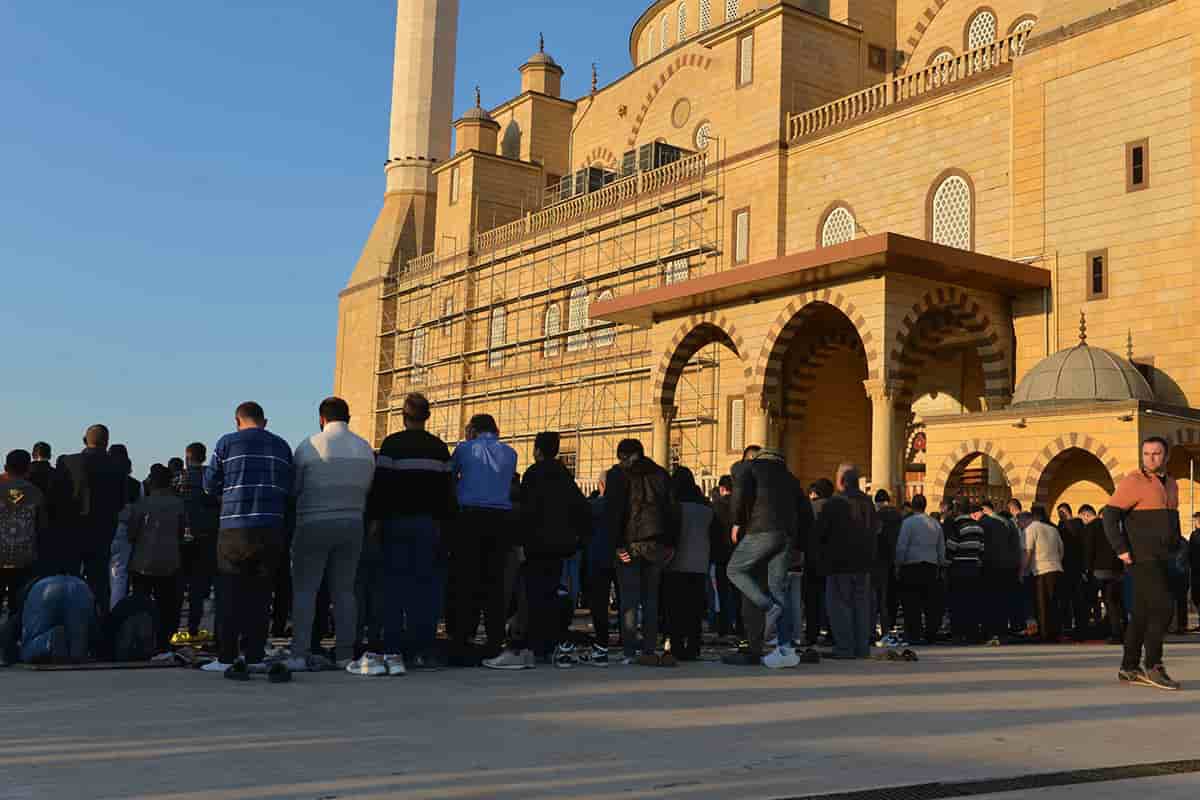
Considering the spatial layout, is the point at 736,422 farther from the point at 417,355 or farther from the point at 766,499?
the point at 766,499

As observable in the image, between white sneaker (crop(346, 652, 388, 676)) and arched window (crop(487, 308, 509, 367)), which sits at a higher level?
arched window (crop(487, 308, 509, 367))

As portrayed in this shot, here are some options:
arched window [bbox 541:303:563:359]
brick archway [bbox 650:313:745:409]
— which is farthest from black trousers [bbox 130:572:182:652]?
arched window [bbox 541:303:563:359]

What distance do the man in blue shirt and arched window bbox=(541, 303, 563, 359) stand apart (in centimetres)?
2551

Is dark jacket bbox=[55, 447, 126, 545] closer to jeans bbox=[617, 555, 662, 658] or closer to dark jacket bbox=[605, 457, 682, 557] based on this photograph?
dark jacket bbox=[605, 457, 682, 557]

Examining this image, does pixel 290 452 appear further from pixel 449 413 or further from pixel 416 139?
pixel 416 139

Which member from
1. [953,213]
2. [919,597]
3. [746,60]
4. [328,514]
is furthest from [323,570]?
[746,60]

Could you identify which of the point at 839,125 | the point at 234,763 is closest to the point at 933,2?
the point at 839,125

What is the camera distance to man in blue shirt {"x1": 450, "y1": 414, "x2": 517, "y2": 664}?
7.71m

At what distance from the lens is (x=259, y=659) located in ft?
23.2

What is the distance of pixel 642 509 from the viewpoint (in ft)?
26.9

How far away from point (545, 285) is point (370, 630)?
26520 millimetres

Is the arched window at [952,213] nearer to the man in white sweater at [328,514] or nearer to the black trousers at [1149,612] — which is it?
the black trousers at [1149,612]

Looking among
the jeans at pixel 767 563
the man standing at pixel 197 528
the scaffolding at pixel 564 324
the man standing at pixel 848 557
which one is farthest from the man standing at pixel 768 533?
the scaffolding at pixel 564 324

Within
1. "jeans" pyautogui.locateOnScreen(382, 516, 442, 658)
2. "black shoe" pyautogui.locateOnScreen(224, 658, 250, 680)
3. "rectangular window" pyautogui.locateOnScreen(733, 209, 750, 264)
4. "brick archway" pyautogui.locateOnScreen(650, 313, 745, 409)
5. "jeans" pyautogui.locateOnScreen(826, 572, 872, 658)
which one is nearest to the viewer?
"black shoe" pyautogui.locateOnScreen(224, 658, 250, 680)
